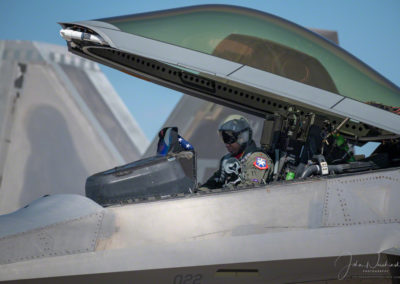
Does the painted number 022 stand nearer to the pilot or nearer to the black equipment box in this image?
the black equipment box

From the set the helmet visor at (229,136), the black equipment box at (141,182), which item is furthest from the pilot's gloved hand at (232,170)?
the black equipment box at (141,182)

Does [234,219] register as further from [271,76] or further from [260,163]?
[271,76]

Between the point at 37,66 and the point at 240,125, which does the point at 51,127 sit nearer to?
the point at 37,66

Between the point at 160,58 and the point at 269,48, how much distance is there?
102 centimetres

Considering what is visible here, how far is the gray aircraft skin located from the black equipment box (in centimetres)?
28

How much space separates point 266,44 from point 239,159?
1291mm

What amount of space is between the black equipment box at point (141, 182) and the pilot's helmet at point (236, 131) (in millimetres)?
1043

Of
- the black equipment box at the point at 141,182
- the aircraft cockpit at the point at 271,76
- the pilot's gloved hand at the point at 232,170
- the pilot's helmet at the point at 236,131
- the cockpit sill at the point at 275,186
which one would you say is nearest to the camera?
the cockpit sill at the point at 275,186

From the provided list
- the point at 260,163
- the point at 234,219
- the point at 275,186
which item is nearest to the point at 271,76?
the point at 260,163

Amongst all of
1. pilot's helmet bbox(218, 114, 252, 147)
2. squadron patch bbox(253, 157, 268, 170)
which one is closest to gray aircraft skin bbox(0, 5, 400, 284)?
squadron patch bbox(253, 157, 268, 170)

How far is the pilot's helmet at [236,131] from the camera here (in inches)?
210

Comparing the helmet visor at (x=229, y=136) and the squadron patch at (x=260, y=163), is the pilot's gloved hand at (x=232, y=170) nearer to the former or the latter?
the helmet visor at (x=229, y=136)

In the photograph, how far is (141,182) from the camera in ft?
13.9

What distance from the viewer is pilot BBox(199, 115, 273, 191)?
4.62 m
